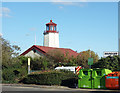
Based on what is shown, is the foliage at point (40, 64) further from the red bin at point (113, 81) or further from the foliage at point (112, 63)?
the red bin at point (113, 81)

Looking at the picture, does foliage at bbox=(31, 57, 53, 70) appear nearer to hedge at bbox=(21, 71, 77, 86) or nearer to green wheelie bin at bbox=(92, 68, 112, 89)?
hedge at bbox=(21, 71, 77, 86)

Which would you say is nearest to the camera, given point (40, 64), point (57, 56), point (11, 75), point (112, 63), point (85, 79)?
point (85, 79)

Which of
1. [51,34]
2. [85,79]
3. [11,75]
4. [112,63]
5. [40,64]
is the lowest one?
A: [85,79]

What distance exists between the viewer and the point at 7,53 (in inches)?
1176

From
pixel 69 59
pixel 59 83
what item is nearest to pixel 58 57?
pixel 69 59

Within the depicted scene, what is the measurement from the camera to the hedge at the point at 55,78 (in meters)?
22.4

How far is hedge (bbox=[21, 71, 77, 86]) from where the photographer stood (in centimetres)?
2238

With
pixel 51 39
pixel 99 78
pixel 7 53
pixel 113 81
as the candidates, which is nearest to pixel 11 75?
pixel 7 53

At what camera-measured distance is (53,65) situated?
118 feet

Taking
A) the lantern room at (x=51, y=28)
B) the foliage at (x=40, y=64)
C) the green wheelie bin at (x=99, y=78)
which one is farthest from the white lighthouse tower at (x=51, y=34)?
the green wheelie bin at (x=99, y=78)

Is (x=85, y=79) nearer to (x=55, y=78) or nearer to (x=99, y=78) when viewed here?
(x=99, y=78)

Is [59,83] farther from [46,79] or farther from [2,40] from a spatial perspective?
[2,40]

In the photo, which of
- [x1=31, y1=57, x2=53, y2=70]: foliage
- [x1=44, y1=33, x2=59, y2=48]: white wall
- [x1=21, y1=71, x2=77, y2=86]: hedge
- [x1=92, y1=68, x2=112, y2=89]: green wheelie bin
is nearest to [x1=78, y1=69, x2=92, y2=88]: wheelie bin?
[x1=92, y1=68, x2=112, y2=89]: green wheelie bin

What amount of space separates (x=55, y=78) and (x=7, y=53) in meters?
9.61
